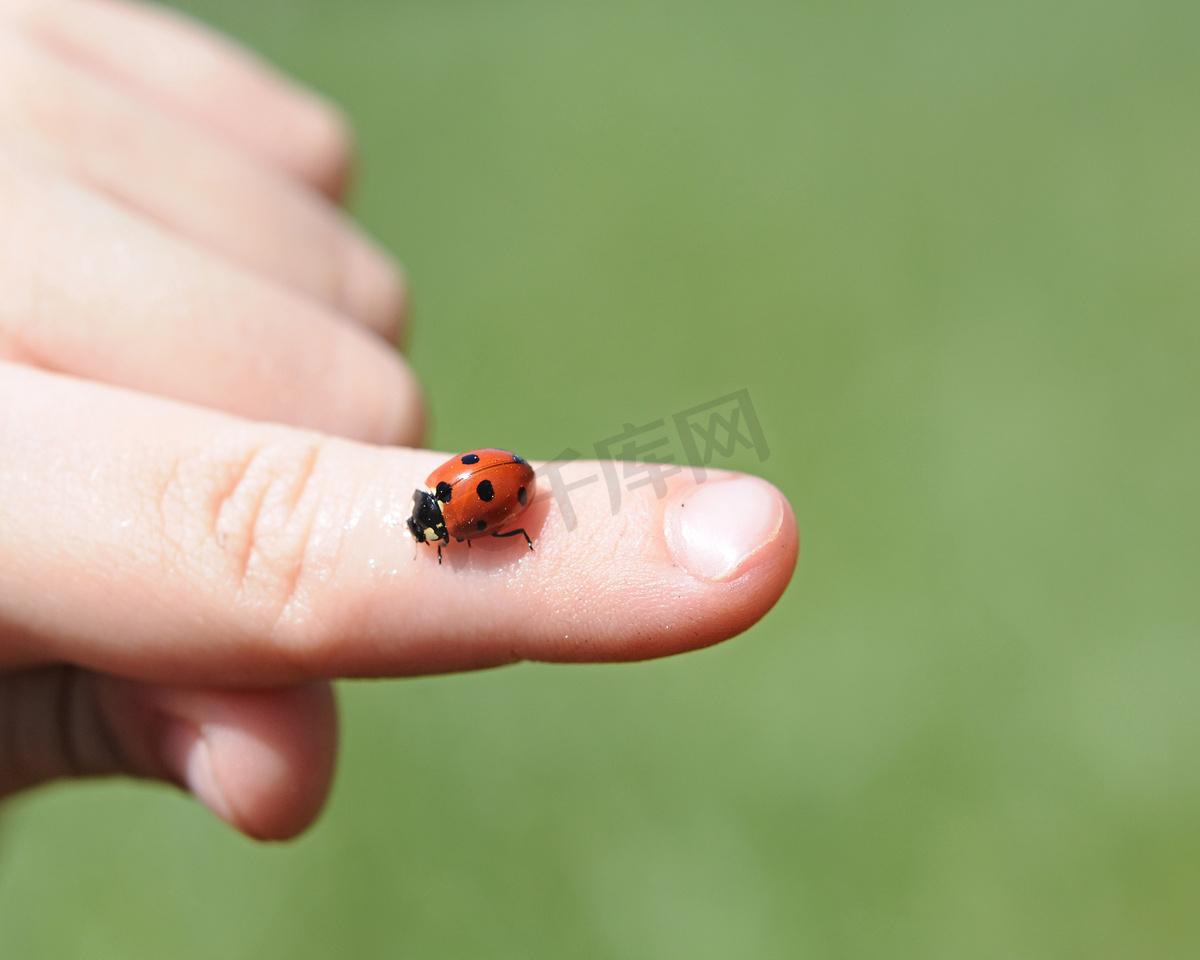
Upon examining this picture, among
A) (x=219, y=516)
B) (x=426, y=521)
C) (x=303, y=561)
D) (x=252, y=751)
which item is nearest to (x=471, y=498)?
(x=426, y=521)

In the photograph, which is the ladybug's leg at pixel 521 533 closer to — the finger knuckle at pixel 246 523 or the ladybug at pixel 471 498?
the ladybug at pixel 471 498

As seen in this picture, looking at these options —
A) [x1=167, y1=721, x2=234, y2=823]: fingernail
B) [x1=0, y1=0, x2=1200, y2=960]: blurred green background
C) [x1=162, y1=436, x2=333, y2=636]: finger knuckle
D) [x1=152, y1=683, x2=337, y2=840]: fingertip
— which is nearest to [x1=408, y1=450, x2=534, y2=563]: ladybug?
[x1=162, y1=436, x2=333, y2=636]: finger knuckle

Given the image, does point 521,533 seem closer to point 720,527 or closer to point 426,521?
point 426,521

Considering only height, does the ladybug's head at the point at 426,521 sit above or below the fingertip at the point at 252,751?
above

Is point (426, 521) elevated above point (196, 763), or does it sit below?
above

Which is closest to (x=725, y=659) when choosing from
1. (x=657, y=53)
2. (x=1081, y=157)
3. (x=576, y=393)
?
(x=576, y=393)

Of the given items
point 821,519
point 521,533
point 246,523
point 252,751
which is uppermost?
point 821,519

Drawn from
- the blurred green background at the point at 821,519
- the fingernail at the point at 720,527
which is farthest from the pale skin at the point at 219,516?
the blurred green background at the point at 821,519
